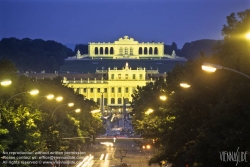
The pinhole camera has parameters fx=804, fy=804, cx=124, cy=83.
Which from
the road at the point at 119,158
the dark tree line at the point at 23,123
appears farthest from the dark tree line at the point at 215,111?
the road at the point at 119,158

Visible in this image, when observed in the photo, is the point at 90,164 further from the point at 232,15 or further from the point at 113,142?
the point at 113,142

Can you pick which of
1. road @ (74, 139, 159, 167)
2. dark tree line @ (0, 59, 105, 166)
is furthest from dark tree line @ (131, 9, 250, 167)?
Result: road @ (74, 139, 159, 167)

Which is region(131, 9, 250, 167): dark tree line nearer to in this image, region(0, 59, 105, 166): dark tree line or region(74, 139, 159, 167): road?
region(0, 59, 105, 166): dark tree line

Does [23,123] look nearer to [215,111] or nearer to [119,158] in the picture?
[215,111]

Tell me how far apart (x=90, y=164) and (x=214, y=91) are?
92.5 ft

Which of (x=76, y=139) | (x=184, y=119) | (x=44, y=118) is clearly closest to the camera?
(x=184, y=119)

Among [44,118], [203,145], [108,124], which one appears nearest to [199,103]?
[203,145]

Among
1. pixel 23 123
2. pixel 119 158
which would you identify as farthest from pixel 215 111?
pixel 119 158

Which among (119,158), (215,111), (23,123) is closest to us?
(215,111)

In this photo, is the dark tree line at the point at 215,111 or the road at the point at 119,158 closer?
the dark tree line at the point at 215,111

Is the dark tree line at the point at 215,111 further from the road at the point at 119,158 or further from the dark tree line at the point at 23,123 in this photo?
the road at the point at 119,158

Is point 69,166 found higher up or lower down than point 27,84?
lower down

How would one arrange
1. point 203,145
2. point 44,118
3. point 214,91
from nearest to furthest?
1. point 203,145
2. point 214,91
3. point 44,118

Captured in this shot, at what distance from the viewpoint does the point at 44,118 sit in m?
52.3
